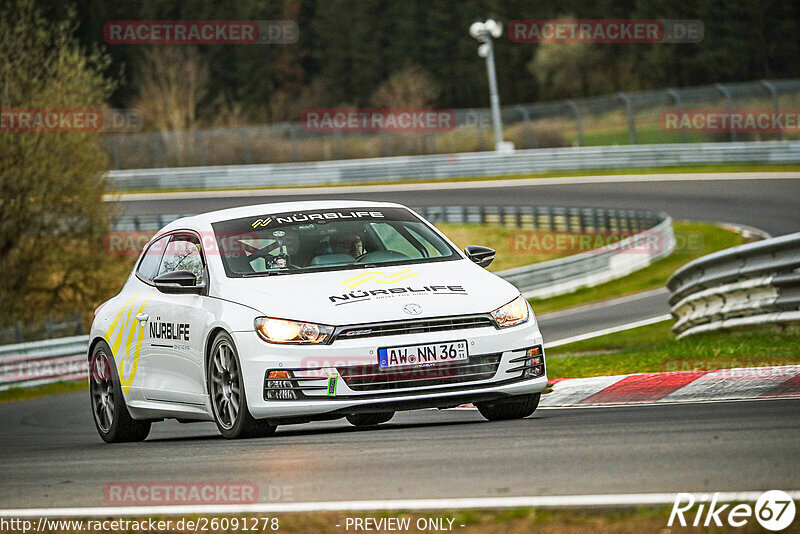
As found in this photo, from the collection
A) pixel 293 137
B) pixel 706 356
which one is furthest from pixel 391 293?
pixel 293 137

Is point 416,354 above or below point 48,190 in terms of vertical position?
above

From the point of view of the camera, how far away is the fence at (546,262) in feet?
72.3

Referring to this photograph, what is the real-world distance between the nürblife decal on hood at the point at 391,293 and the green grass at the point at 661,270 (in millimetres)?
18889

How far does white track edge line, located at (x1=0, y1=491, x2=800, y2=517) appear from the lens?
521 centimetres

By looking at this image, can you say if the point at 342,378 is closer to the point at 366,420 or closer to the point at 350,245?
the point at 350,245

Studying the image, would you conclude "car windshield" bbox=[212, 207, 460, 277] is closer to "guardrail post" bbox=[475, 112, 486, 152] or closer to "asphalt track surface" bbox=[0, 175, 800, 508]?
"asphalt track surface" bbox=[0, 175, 800, 508]

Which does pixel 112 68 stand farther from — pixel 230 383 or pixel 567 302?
pixel 230 383

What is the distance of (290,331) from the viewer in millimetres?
8281

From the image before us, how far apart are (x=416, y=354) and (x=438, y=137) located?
161 ft

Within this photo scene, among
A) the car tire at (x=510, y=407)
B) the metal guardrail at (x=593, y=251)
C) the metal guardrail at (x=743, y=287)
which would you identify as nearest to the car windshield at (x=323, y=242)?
the car tire at (x=510, y=407)

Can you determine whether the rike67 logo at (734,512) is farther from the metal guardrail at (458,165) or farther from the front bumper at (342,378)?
the metal guardrail at (458,165)

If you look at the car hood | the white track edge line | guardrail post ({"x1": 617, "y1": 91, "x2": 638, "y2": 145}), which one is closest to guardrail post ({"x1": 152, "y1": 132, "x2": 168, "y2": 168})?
guardrail post ({"x1": 617, "y1": 91, "x2": 638, "y2": 145})

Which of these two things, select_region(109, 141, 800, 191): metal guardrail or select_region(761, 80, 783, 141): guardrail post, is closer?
select_region(761, 80, 783, 141): guardrail post

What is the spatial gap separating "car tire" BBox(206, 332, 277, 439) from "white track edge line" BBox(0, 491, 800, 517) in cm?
217
